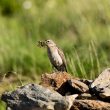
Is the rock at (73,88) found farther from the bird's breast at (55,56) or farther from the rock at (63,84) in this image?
the bird's breast at (55,56)

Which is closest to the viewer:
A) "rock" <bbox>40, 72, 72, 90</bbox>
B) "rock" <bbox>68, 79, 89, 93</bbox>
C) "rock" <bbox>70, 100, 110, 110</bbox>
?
"rock" <bbox>70, 100, 110, 110</bbox>

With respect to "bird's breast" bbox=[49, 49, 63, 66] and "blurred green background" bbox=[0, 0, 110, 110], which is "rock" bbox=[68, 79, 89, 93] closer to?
"bird's breast" bbox=[49, 49, 63, 66]

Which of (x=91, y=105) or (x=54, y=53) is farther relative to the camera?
(x=54, y=53)

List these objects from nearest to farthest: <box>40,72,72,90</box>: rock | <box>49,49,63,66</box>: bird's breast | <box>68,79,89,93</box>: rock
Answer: <box>68,79,89,93</box>: rock, <box>40,72,72,90</box>: rock, <box>49,49,63,66</box>: bird's breast

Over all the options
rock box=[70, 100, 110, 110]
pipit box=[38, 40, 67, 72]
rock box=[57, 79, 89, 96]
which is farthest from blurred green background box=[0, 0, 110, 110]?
rock box=[70, 100, 110, 110]

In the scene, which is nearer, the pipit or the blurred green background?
the pipit

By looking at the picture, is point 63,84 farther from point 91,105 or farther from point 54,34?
point 54,34

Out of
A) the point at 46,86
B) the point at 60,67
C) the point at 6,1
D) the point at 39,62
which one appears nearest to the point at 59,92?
the point at 46,86

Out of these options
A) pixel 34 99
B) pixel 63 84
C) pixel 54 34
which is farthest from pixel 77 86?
pixel 54 34
